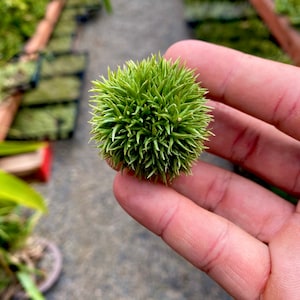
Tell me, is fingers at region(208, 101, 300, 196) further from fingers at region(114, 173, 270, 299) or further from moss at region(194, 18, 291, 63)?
moss at region(194, 18, 291, 63)

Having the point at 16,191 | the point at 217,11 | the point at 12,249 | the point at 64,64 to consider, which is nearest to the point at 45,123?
the point at 64,64

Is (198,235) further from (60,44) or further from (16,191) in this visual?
(60,44)

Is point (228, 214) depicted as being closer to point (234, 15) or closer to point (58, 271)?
point (58, 271)

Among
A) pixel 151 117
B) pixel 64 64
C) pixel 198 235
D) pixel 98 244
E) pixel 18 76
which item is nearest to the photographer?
pixel 151 117

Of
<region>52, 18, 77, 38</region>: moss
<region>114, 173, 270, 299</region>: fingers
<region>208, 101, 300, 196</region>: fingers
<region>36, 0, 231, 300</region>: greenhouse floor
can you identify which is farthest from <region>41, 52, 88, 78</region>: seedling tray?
<region>114, 173, 270, 299</region>: fingers

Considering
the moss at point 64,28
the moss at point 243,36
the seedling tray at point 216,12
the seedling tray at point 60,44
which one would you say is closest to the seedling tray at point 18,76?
the seedling tray at point 60,44
